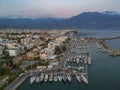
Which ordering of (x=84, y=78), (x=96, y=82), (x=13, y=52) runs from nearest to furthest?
(x=96, y=82) → (x=84, y=78) → (x=13, y=52)

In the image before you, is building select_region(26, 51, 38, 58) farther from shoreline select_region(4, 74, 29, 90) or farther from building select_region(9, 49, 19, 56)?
shoreline select_region(4, 74, 29, 90)

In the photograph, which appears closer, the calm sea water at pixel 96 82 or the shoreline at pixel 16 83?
the shoreline at pixel 16 83

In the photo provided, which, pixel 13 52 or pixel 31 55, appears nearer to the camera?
pixel 31 55

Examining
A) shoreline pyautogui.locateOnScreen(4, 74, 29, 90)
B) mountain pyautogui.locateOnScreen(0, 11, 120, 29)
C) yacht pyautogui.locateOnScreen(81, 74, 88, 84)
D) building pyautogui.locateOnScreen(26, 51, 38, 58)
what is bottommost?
mountain pyautogui.locateOnScreen(0, 11, 120, 29)

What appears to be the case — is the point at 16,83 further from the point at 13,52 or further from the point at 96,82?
the point at 13,52

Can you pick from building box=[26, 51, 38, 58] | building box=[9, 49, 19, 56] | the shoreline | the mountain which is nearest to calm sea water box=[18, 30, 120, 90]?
the shoreline

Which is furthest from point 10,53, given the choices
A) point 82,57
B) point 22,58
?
point 82,57

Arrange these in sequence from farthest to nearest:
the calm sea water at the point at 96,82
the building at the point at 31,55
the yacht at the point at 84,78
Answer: the building at the point at 31,55 < the yacht at the point at 84,78 < the calm sea water at the point at 96,82

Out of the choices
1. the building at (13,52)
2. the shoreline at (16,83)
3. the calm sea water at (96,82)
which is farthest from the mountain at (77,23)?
the shoreline at (16,83)

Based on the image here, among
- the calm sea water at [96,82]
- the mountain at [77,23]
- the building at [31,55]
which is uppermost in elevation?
the building at [31,55]

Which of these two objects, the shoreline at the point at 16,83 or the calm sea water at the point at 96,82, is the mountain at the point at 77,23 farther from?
the shoreline at the point at 16,83

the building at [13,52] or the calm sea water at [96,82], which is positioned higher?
the building at [13,52]

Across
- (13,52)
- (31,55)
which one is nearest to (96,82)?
(31,55)
